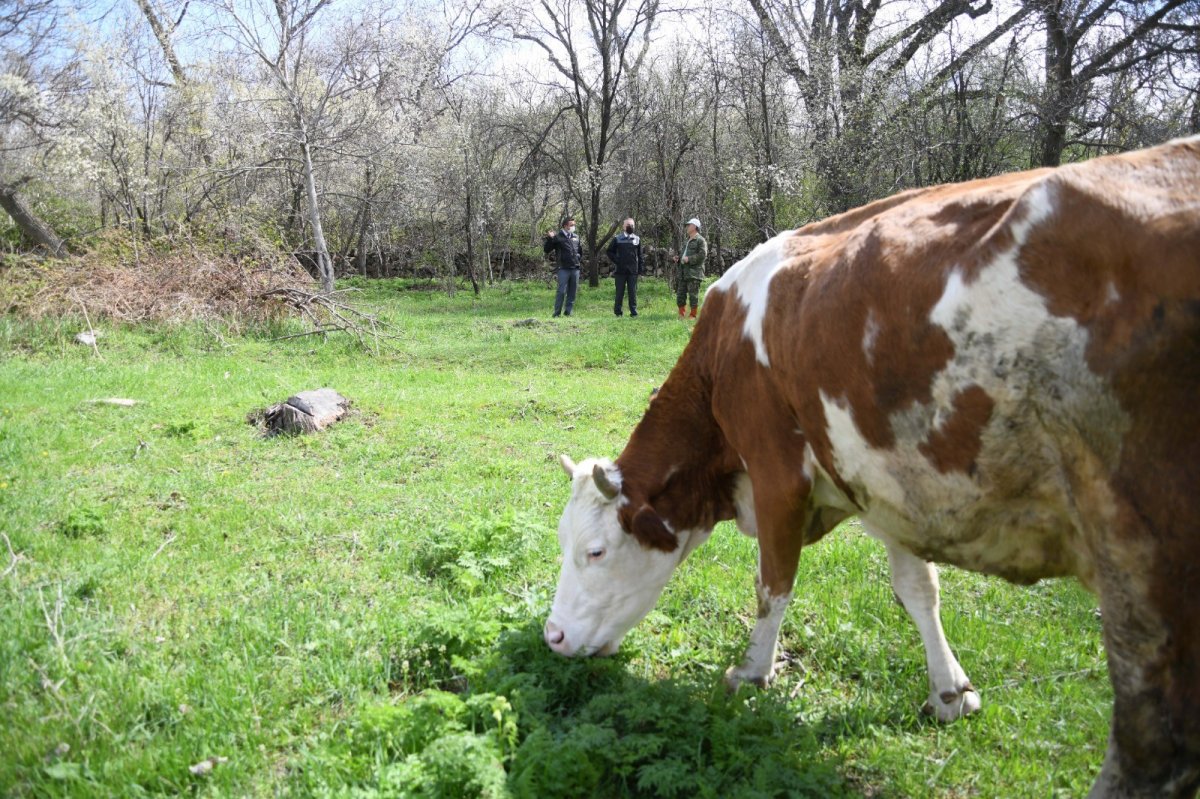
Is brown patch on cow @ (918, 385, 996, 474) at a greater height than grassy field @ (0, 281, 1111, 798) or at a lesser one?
greater

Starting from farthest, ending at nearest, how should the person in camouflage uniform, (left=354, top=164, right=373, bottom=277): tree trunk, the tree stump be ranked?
(left=354, top=164, right=373, bottom=277): tree trunk < the person in camouflage uniform < the tree stump

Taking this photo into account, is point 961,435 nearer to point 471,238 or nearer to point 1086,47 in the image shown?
point 1086,47

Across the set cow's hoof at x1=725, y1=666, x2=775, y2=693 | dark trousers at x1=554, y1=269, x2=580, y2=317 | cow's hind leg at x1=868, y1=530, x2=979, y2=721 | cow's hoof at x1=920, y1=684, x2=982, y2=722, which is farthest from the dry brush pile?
cow's hoof at x1=920, y1=684, x2=982, y2=722

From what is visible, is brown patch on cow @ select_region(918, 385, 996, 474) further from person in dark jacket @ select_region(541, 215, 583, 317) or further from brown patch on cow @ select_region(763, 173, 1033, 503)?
person in dark jacket @ select_region(541, 215, 583, 317)

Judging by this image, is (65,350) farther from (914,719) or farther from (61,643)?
(914,719)

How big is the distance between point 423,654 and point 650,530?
3.64 ft

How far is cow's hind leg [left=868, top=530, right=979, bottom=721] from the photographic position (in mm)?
3080

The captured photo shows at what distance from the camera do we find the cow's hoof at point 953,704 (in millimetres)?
3068

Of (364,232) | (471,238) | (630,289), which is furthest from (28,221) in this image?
(630,289)

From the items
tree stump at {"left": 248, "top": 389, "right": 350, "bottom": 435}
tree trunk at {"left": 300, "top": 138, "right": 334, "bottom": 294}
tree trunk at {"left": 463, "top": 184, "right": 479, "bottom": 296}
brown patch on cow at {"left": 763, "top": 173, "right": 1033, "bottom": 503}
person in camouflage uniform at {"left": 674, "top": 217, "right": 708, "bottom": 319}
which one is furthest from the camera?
tree trunk at {"left": 463, "top": 184, "right": 479, "bottom": 296}

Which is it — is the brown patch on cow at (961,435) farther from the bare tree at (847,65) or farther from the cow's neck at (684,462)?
the bare tree at (847,65)

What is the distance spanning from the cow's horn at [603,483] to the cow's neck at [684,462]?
0.09 metres

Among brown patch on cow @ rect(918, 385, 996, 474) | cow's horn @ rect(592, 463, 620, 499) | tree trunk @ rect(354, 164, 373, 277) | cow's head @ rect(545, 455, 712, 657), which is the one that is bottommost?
cow's head @ rect(545, 455, 712, 657)

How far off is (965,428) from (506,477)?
14.5 feet
